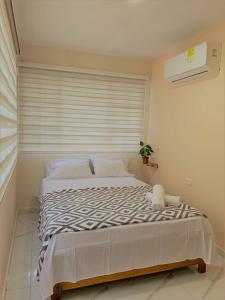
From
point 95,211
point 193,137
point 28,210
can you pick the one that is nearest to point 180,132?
point 193,137

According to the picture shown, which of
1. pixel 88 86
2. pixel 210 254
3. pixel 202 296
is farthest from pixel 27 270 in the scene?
pixel 88 86

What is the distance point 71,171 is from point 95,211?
1336 mm

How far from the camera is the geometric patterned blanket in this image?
1.96 metres

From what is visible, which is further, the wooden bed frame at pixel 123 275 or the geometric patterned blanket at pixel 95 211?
the geometric patterned blanket at pixel 95 211

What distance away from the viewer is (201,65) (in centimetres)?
264

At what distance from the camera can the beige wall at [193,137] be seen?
266cm

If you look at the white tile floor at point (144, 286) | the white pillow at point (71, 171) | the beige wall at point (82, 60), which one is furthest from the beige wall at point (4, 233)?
the beige wall at point (82, 60)

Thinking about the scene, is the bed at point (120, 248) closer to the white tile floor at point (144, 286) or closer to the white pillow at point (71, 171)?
the white tile floor at point (144, 286)

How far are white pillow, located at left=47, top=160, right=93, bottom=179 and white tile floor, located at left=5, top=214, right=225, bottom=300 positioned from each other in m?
1.21

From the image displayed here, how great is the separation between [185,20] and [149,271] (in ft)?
8.41

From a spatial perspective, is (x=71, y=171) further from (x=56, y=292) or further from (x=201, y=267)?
(x=201, y=267)

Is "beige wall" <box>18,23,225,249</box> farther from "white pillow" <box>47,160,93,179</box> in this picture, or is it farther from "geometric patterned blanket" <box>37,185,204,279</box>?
"geometric patterned blanket" <box>37,185,204,279</box>

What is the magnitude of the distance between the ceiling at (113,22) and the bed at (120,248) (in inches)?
77.9

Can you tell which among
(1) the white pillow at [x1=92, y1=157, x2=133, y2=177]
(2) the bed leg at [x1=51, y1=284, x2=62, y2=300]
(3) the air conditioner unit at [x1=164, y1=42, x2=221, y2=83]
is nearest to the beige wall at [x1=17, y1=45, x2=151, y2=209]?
(1) the white pillow at [x1=92, y1=157, x2=133, y2=177]
